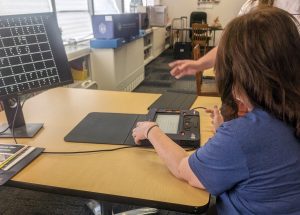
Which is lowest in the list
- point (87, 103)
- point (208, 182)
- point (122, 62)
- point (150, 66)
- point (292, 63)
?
point (150, 66)

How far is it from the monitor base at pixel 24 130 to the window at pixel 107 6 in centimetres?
314

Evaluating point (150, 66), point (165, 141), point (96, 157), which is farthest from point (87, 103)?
point (150, 66)

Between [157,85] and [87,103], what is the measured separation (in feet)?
10.1

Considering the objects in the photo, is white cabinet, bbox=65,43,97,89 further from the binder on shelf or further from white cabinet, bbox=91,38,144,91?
the binder on shelf

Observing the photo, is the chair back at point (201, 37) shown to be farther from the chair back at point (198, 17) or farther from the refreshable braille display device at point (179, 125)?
the refreshable braille display device at point (179, 125)

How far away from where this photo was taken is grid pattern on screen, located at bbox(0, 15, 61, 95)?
112 cm

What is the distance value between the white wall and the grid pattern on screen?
680cm

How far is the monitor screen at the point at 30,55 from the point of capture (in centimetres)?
113

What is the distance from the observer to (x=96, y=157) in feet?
3.39

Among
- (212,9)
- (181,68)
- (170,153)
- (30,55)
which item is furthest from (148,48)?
(170,153)

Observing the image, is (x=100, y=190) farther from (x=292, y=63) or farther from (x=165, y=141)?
(x=292, y=63)

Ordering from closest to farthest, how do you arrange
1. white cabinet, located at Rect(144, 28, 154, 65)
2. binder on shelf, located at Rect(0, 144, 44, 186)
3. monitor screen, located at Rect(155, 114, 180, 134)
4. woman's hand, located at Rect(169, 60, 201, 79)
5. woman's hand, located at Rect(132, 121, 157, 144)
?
binder on shelf, located at Rect(0, 144, 44, 186) → woman's hand, located at Rect(132, 121, 157, 144) → monitor screen, located at Rect(155, 114, 180, 134) → woman's hand, located at Rect(169, 60, 201, 79) → white cabinet, located at Rect(144, 28, 154, 65)

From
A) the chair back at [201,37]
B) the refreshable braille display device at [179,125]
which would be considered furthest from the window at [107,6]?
the refreshable braille display device at [179,125]

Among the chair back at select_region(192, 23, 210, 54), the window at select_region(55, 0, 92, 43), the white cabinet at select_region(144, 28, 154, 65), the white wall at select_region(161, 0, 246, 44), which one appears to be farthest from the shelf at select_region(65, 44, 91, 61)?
the white wall at select_region(161, 0, 246, 44)
